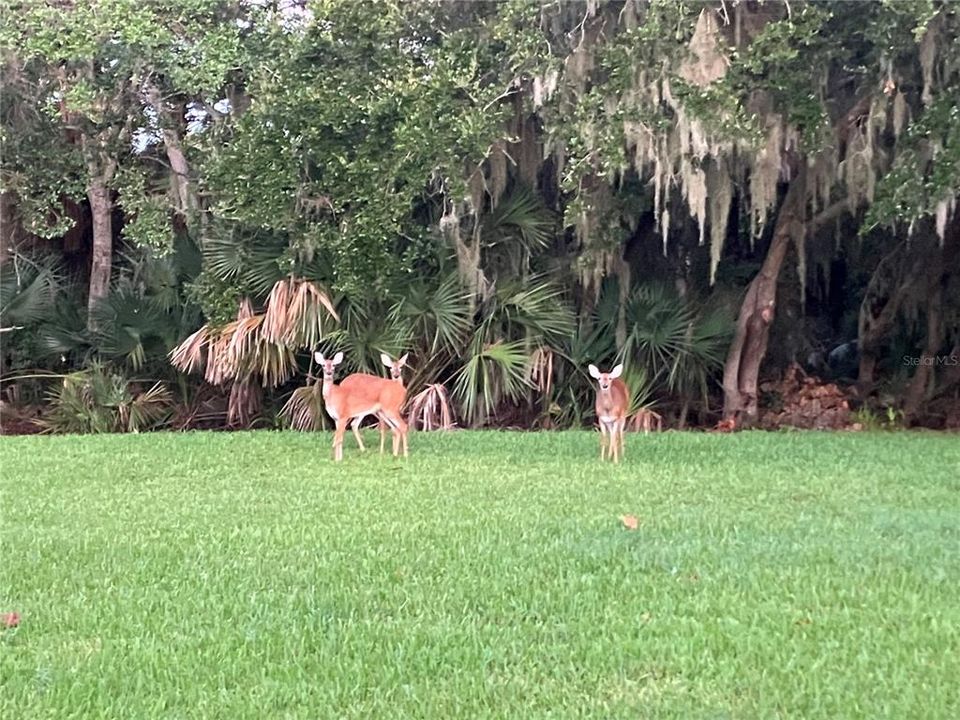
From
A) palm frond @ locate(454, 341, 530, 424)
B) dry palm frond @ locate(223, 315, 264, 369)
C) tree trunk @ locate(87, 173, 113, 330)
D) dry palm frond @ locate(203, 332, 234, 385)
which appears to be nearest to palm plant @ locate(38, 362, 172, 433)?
dry palm frond @ locate(203, 332, 234, 385)

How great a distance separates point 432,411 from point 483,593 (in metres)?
7.99

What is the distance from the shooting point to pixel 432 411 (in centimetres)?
1282

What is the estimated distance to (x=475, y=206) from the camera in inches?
516

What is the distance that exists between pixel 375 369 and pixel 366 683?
362 inches

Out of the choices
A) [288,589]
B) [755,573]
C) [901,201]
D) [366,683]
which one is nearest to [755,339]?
[901,201]

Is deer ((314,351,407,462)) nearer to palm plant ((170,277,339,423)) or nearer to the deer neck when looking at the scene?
the deer neck

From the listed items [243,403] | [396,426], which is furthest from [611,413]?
[243,403]

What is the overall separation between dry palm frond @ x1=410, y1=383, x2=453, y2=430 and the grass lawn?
4.07 m

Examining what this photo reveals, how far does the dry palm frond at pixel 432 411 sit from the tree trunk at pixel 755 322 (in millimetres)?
3795

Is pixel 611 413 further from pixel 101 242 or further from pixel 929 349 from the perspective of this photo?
pixel 101 242

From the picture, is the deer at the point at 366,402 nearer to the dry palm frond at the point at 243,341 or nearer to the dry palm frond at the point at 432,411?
the dry palm frond at the point at 432,411

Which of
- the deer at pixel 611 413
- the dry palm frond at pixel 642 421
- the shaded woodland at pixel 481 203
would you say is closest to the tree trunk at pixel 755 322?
the shaded woodland at pixel 481 203

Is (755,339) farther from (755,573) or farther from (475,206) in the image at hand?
(755,573)

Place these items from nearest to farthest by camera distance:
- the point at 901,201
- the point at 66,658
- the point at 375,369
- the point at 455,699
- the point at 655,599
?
1. the point at 455,699
2. the point at 66,658
3. the point at 655,599
4. the point at 901,201
5. the point at 375,369
